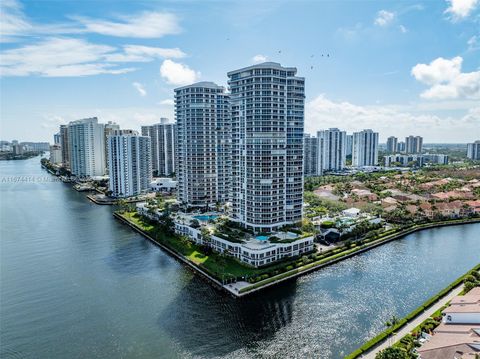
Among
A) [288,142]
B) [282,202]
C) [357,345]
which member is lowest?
[357,345]

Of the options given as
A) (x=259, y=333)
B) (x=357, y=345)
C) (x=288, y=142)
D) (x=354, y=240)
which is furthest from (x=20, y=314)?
(x=354, y=240)

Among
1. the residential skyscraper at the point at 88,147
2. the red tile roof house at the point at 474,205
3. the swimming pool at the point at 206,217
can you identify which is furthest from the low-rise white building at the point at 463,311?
the residential skyscraper at the point at 88,147

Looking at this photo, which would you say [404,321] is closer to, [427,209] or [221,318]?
[221,318]

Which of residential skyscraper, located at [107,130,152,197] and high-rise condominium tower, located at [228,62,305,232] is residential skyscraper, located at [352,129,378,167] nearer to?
residential skyscraper, located at [107,130,152,197]

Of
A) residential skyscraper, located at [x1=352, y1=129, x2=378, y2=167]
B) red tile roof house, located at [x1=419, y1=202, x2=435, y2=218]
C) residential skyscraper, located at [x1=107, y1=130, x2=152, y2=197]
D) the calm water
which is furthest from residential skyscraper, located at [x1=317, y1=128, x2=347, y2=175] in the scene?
the calm water

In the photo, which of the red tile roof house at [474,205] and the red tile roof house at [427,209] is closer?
the red tile roof house at [427,209]

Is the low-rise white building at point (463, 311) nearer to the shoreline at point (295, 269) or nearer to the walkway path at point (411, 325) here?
the walkway path at point (411, 325)

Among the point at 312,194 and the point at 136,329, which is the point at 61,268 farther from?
the point at 312,194
